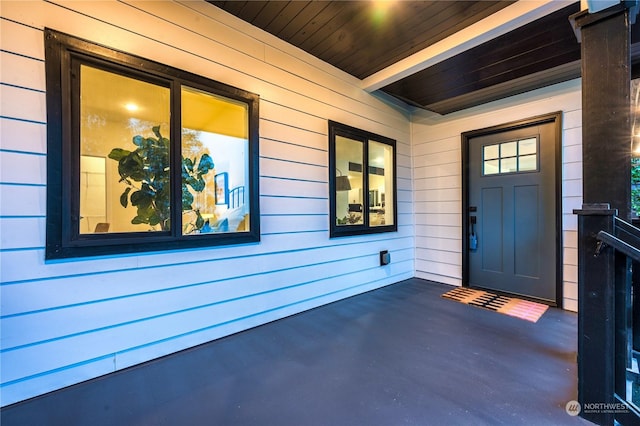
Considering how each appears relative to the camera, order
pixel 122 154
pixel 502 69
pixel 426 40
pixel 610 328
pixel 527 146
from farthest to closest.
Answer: pixel 527 146 → pixel 502 69 → pixel 426 40 → pixel 122 154 → pixel 610 328

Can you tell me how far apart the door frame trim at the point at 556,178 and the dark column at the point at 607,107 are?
1877 mm

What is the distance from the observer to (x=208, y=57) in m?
2.18

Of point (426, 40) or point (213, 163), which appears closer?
point (213, 163)

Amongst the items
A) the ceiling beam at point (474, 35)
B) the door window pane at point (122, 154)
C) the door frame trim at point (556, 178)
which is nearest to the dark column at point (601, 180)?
the ceiling beam at point (474, 35)

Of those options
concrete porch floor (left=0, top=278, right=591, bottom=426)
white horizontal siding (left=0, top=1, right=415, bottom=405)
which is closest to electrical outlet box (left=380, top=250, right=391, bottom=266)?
white horizontal siding (left=0, top=1, right=415, bottom=405)

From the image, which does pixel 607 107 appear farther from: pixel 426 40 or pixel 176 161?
pixel 176 161

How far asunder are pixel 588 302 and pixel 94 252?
2.84 metres

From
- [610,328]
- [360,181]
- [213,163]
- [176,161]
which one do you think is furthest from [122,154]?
[610,328]

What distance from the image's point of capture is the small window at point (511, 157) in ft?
10.5

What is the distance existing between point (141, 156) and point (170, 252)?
0.73m

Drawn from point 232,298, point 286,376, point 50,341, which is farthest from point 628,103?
point 50,341

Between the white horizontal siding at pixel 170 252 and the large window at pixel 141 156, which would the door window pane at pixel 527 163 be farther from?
the large window at pixel 141 156

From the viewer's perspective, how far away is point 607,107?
1387mm

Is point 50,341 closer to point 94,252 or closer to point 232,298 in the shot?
point 94,252
